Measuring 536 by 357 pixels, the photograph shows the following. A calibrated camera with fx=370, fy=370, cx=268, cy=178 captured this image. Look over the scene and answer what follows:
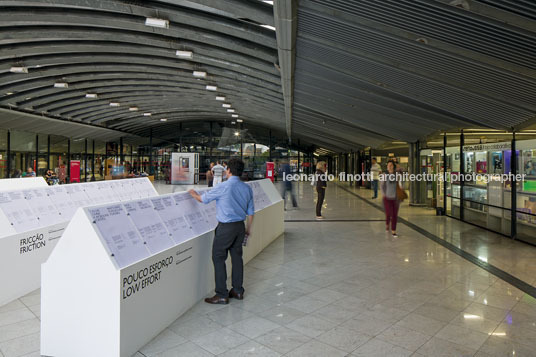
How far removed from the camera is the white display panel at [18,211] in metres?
4.95

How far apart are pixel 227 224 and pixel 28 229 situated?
9.45 feet

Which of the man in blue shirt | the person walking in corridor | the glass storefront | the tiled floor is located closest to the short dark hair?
the man in blue shirt

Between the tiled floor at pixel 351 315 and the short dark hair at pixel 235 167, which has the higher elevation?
the short dark hair at pixel 235 167

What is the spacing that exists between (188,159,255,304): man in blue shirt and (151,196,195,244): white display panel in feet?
1.17

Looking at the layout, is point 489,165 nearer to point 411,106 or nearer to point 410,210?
point 411,106

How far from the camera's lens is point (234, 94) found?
19109 millimetres

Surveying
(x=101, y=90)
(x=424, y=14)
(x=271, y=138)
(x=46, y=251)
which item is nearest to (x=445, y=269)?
(x=424, y=14)

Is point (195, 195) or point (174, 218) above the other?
point (195, 195)

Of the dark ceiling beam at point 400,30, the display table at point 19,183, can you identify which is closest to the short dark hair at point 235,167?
the dark ceiling beam at point 400,30

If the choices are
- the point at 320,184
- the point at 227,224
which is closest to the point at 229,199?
the point at 227,224

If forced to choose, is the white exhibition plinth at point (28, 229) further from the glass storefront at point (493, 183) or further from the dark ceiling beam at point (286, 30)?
the glass storefront at point (493, 183)

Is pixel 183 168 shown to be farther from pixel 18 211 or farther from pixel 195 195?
pixel 195 195

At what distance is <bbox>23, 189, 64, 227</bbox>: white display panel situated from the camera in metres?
5.45

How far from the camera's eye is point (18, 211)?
512 cm
